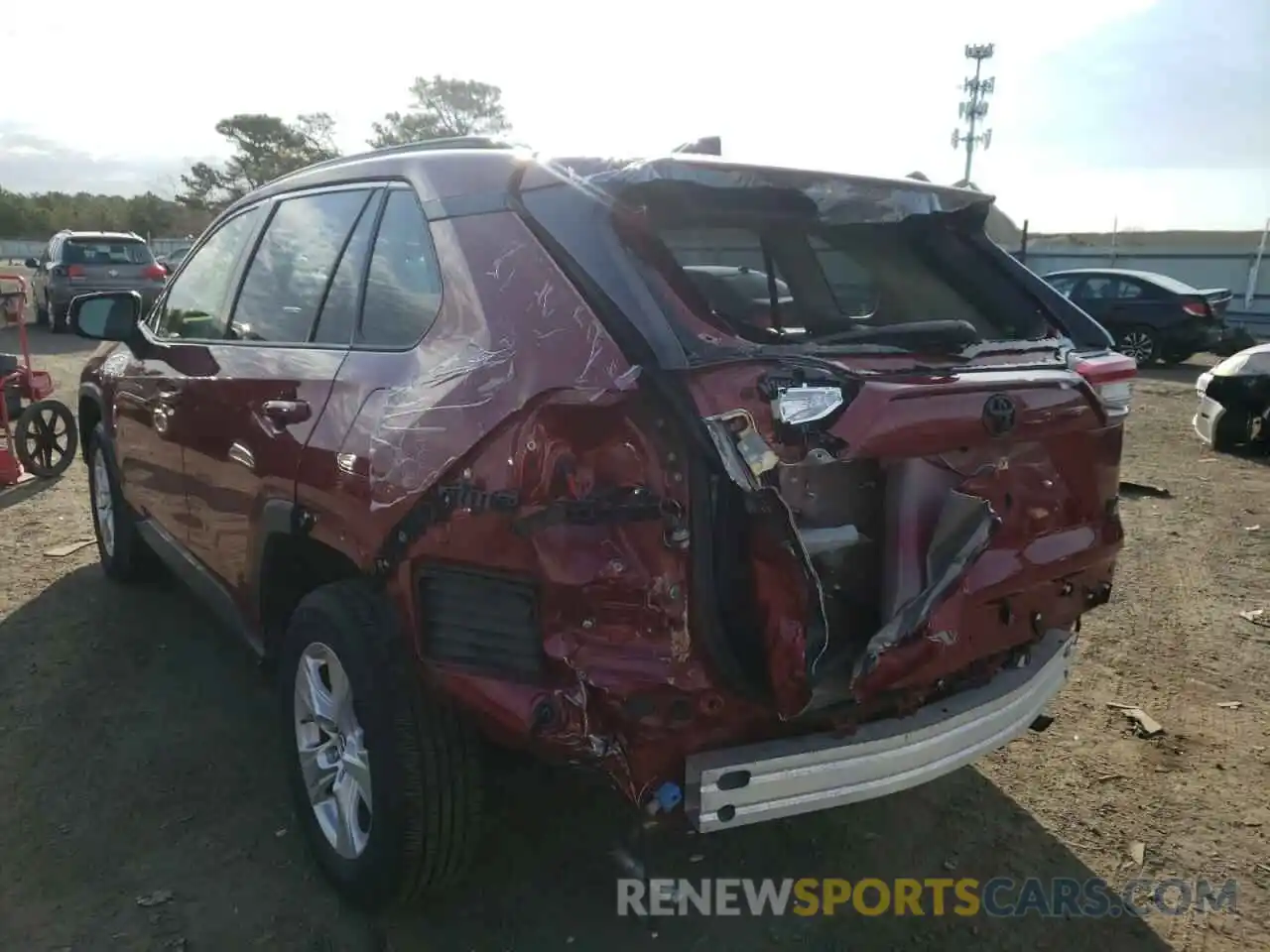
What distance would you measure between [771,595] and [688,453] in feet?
1.13

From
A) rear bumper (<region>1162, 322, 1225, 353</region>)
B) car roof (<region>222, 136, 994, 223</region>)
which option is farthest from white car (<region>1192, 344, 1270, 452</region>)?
rear bumper (<region>1162, 322, 1225, 353</region>)

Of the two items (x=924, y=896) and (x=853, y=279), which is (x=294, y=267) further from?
(x=924, y=896)

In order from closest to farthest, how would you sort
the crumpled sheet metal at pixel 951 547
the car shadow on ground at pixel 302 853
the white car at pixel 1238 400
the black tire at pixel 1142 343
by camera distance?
the crumpled sheet metal at pixel 951 547
the car shadow on ground at pixel 302 853
the white car at pixel 1238 400
the black tire at pixel 1142 343

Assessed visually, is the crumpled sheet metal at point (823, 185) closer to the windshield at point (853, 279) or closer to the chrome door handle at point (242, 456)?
the windshield at point (853, 279)

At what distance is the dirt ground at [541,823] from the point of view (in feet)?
8.39

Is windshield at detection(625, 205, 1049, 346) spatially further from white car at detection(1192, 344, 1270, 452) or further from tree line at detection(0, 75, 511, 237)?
tree line at detection(0, 75, 511, 237)

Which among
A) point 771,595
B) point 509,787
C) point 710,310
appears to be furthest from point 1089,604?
point 509,787

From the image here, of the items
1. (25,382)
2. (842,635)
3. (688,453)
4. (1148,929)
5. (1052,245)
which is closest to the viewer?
(688,453)

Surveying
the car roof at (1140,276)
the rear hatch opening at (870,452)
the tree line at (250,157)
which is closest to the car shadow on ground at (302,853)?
the rear hatch opening at (870,452)

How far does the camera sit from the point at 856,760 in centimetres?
211

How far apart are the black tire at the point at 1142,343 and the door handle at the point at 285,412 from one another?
1626 cm

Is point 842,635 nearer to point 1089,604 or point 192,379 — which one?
point 1089,604

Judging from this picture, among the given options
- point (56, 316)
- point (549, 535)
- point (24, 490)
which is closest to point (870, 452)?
point (549, 535)

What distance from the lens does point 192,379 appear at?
3398mm
